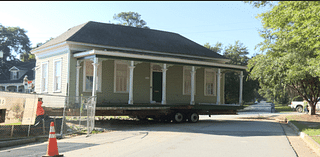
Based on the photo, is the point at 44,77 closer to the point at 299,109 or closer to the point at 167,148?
the point at 167,148

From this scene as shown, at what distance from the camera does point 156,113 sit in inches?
707

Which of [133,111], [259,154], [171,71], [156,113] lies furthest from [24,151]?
[171,71]

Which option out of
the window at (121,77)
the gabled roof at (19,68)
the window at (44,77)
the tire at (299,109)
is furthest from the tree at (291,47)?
the gabled roof at (19,68)

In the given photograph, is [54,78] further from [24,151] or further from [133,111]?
[24,151]

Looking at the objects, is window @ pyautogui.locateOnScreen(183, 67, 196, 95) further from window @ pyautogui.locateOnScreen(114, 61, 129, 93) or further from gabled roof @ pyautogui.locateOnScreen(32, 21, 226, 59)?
window @ pyautogui.locateOnScreen(114, 61, 129, 93)

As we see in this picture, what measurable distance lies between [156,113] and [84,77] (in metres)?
4.63

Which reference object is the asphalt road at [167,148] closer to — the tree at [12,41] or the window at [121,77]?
the window at [121,77]

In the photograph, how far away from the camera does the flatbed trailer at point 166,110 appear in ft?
52.2

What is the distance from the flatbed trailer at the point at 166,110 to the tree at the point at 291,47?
412 centimetres

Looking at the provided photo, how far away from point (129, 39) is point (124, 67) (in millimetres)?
2582

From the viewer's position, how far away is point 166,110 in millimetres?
18266

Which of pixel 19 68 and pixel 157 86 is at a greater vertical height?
pixel 19 68

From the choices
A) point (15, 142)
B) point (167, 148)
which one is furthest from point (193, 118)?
point (15, 142)

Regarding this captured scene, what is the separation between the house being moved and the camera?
17188 millimetres
